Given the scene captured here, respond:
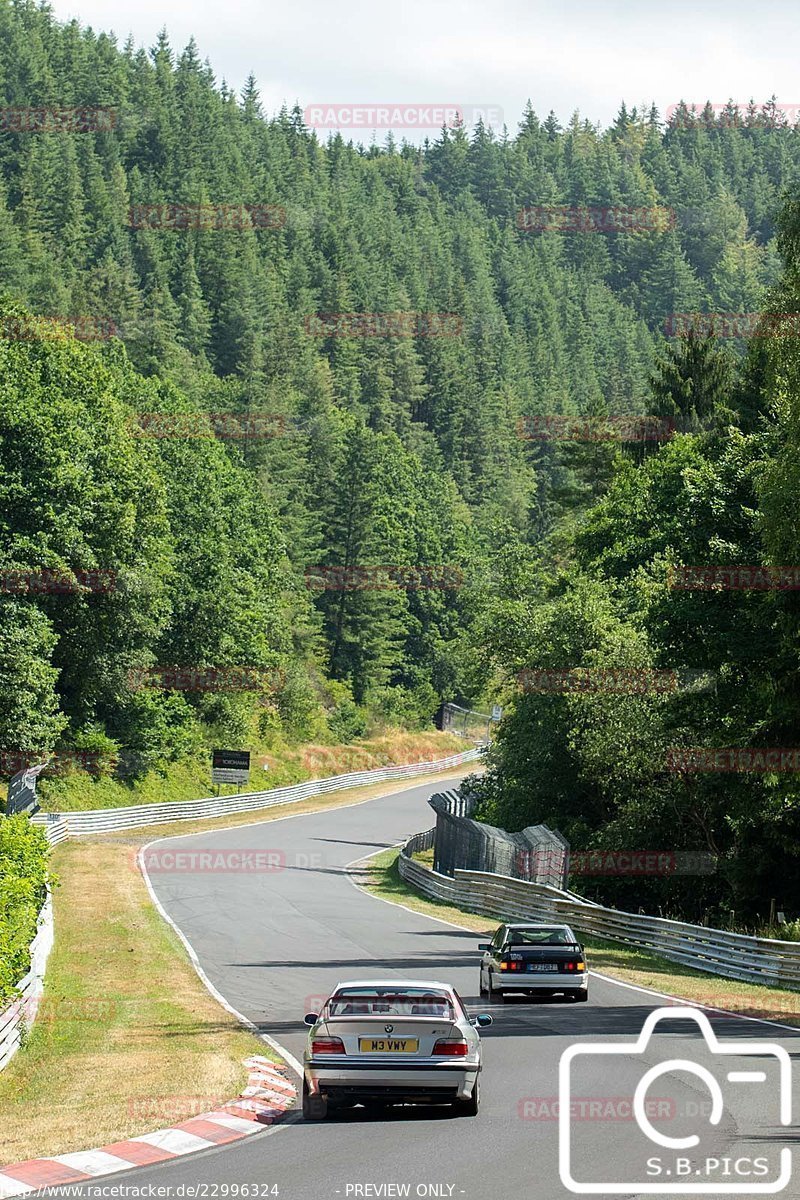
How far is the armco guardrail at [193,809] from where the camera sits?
2412 inches

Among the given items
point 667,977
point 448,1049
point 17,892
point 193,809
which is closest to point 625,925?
point 667,977

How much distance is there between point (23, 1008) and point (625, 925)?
65.4 ft

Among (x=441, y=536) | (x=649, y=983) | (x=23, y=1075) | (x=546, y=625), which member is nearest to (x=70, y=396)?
(x=546, y=625)

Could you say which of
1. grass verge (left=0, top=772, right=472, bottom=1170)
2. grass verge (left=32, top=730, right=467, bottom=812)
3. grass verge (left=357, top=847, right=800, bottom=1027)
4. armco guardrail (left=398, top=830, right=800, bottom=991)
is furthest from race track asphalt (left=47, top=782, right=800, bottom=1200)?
grass verge (left=32, top=730, right=467, bottom=812)

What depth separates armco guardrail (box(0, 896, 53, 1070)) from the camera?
18.3m

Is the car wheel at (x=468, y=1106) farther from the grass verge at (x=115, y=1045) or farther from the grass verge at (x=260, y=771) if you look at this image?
the grass verge at (x=260, y=771)

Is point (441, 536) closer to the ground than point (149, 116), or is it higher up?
closer to the ground

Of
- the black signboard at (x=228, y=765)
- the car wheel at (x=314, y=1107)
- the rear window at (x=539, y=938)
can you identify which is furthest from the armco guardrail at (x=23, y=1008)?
the black signboard at (x=228, y=765)

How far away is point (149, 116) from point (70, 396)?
13625cm

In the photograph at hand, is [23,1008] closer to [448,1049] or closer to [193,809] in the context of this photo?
[448,1049]

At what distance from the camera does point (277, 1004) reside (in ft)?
78.4

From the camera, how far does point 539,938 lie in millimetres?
25938

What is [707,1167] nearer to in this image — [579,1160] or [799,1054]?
[579,1160]

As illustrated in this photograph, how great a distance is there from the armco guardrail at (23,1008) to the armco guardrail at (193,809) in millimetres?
20422
